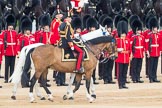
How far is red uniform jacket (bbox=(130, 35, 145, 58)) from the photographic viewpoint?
841 inches

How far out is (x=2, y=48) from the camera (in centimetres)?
2122

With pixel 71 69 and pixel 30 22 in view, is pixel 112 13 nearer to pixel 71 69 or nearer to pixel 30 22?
pixel 30 22

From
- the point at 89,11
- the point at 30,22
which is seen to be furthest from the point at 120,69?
the point at 89,11

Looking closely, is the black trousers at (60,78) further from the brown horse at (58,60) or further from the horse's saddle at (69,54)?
the horse's saddle at (69,54)

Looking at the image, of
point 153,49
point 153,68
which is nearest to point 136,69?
point 153,68

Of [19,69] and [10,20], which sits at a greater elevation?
[10,20]

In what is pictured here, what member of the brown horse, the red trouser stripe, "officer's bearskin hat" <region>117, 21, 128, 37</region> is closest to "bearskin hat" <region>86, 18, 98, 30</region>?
"officer's bearskin hat" <region>117, 21, 128, 37</region>

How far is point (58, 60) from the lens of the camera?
701 inches

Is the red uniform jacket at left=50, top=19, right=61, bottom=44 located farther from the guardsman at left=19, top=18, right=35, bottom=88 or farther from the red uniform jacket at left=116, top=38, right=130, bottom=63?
the red uniform jacket at left=116, top=38, right=130, bottom=63

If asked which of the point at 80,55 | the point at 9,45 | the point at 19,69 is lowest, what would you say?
the point at 19,69

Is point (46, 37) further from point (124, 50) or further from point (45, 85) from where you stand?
point (45, 85)

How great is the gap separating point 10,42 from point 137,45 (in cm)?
303

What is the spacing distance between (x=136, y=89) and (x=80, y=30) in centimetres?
189

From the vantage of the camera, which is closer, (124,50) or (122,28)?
(124,50)
